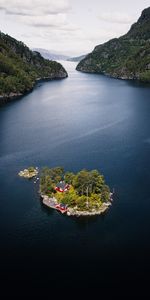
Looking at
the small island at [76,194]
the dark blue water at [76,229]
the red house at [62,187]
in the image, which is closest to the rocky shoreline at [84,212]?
the small island at [76,194]

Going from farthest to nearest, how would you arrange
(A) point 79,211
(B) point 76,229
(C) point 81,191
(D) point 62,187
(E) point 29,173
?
(E) point 29,173 → (D) point 62,187 → (C) point 81,191 → (A) point 79,211 → (B) point 76,229

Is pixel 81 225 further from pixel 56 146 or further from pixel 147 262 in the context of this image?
pixel 56 146

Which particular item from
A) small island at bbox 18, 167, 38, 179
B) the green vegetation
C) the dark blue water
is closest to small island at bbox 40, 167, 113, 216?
the green vegetation

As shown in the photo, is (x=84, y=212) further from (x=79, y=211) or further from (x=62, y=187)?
(x=62, y=187)

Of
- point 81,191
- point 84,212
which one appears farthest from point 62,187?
point 84,212

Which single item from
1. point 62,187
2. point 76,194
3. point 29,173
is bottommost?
point 62,187

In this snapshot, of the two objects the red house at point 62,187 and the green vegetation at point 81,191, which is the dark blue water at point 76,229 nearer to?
the green vegetation at point 81,191

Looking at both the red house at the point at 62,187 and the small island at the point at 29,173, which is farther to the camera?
the small island at the point at 29,173
